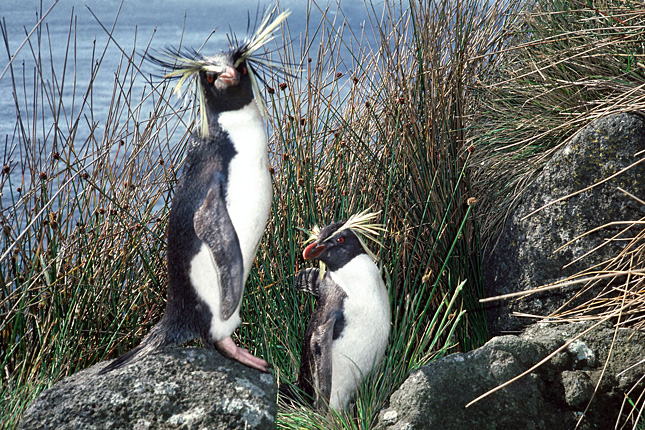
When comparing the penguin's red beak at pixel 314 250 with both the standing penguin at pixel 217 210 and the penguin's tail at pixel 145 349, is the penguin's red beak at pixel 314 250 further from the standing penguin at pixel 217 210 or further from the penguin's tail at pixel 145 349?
the penguin's tail at pixel 145 349

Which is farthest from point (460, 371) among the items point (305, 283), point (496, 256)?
point (496, 256)

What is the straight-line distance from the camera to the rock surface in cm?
209

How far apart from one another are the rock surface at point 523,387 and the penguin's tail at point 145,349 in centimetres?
73

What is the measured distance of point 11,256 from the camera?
8.63ft

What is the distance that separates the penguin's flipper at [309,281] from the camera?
7.25ft

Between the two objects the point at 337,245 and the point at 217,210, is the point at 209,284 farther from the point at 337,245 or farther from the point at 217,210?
the point at 337,245

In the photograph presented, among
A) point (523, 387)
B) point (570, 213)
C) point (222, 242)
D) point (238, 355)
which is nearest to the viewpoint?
point (222, 242)

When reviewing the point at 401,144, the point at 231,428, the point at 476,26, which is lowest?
the point at 231,428

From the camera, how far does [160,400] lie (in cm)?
171

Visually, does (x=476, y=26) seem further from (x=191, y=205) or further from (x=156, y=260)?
(x=191, y=205)

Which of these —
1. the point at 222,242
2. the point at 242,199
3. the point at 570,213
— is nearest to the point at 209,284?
the point at 222,242

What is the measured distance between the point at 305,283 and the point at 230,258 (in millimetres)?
572

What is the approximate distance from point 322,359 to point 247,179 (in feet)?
2.18

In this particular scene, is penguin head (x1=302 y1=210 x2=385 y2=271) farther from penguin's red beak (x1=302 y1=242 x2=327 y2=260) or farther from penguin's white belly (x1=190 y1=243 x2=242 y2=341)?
penguin's white belly (x1=190 y1=243 x2=242 y2=341)
